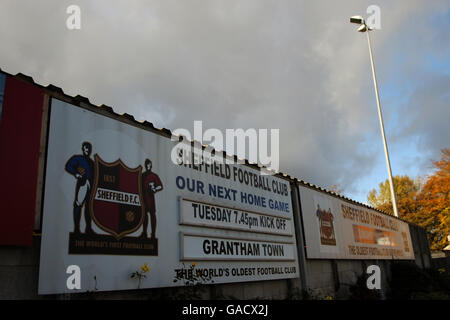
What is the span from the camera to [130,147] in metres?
7.05

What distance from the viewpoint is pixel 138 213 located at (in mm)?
6781

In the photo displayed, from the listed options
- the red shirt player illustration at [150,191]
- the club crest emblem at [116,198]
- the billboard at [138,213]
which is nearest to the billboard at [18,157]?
the billboard at [138,213]

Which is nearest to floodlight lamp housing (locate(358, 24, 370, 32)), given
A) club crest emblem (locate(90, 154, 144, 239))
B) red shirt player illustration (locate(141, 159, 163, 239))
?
red shirt player illustration (locate(141, 159, 163, 239))

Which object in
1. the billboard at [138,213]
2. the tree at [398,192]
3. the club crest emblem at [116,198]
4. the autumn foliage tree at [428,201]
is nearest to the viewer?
the billboard at [138,213]

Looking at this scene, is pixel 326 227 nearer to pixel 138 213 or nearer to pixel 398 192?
pixel 138 213

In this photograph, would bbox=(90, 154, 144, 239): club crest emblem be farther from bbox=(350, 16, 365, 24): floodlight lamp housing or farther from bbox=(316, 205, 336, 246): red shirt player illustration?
bbox=(350, 16, 365, 24): floodlight lamp housing

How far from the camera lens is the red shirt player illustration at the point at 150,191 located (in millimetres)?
6934

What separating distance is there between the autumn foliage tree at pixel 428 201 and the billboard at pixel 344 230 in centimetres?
1478

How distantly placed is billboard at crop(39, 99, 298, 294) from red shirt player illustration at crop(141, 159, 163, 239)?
0.02 metres

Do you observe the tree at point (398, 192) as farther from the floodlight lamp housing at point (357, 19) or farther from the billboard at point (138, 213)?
the billboard at point (138, 213)

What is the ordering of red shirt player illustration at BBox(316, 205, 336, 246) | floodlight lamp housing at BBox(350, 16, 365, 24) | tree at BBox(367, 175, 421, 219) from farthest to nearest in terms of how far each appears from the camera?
tree at BBox(367, 175, 421, 219)
floodlight lamp housing at BBox(350, 16, 365, 24)
red shirt player illustration at BBox(316, 205, 336, 246)

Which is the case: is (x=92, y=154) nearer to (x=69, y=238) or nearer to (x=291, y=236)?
(x=69, y=238)

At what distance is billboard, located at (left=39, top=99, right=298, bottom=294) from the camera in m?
5.69
